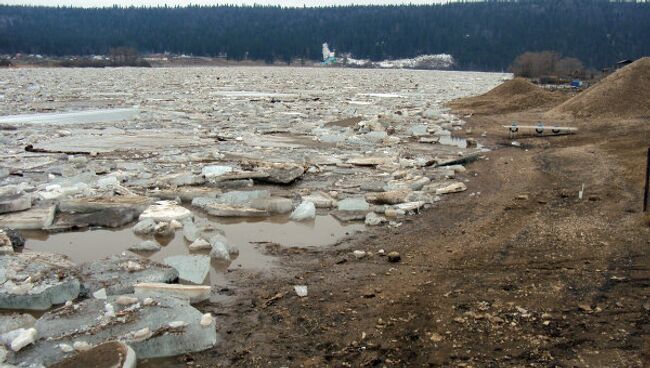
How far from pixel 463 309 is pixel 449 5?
541 feet

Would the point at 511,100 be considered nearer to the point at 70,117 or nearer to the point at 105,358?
the point at 70,117

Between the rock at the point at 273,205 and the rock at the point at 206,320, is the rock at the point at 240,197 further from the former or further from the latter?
the rock at the point at 206,320


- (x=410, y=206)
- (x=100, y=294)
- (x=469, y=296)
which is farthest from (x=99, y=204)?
(x=469, y=296)

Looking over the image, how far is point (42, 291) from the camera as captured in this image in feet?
10.7

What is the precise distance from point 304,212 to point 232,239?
→ 0.88 meters

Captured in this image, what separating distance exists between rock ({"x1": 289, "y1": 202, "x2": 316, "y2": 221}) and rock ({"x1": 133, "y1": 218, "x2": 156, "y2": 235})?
1317mm

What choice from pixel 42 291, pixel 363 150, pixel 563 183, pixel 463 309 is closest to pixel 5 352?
pixel 42 291

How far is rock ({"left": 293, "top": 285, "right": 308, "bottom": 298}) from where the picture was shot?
11.4ft

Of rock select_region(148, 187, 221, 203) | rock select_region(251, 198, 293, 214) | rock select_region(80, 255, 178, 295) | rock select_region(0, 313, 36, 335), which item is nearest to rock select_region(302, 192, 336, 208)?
rock select_region(251, 198, 293, 214)

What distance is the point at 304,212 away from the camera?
5.30 m

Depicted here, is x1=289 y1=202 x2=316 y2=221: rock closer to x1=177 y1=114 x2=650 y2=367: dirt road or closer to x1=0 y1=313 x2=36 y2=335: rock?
x1=177 y1=114 x2=650 y2=367: dirt road

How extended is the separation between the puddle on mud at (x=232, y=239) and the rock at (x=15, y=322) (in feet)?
3.59

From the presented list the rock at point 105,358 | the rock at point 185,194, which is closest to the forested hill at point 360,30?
the rock at point 185,194

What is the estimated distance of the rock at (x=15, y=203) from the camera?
5.12m
